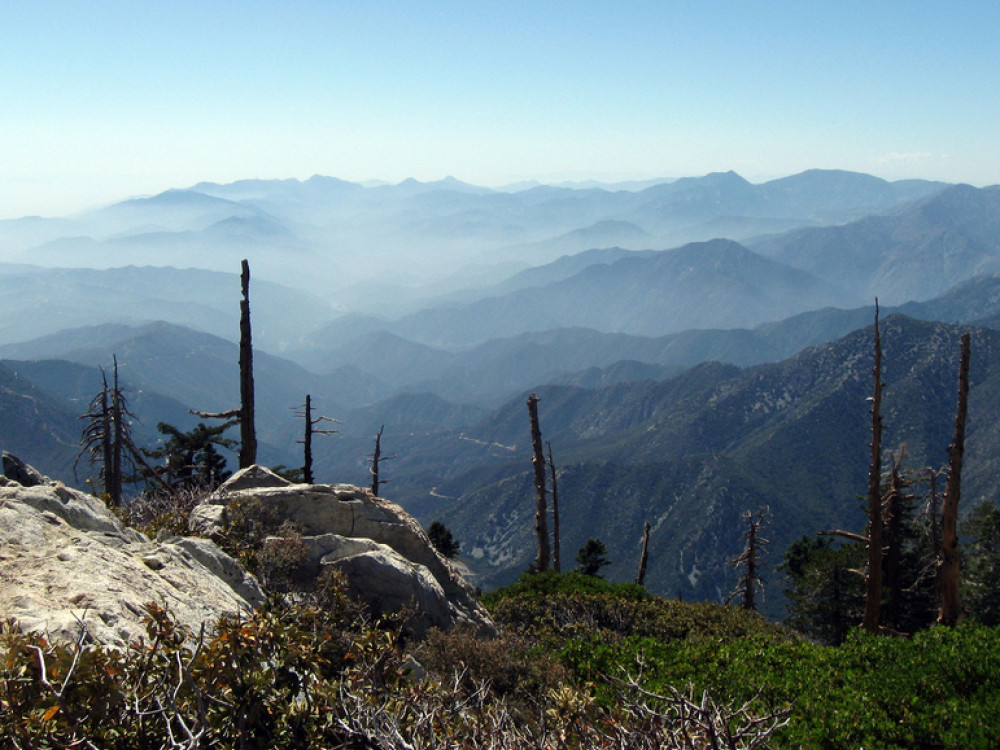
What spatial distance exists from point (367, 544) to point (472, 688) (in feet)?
14.0

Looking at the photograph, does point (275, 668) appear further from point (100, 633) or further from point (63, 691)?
point (100, 633)

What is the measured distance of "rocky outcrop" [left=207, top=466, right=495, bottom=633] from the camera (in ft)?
40.3

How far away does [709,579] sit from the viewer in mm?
107375

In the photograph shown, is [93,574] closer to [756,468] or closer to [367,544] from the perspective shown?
[367,544]

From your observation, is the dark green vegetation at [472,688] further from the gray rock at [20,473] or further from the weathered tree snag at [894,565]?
the weathered tree snag at [894,565]

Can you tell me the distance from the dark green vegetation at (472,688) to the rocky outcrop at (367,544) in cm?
85

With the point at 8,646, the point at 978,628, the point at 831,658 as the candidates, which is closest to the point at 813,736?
the point at 831,658

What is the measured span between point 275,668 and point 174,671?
793 mm

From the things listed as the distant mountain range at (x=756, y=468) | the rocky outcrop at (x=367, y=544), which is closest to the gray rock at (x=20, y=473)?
the rocky outcrop at (x=367, y=544)

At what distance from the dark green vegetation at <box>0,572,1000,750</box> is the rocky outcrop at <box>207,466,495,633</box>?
0.85m

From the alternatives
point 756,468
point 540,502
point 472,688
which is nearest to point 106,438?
point 540,502

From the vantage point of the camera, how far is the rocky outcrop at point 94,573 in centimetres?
638

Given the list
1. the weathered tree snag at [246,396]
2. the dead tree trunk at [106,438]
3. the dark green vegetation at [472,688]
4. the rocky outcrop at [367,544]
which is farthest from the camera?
the dead tree trunk at [106,438]

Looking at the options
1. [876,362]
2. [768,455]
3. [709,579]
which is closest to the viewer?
[876,362]
